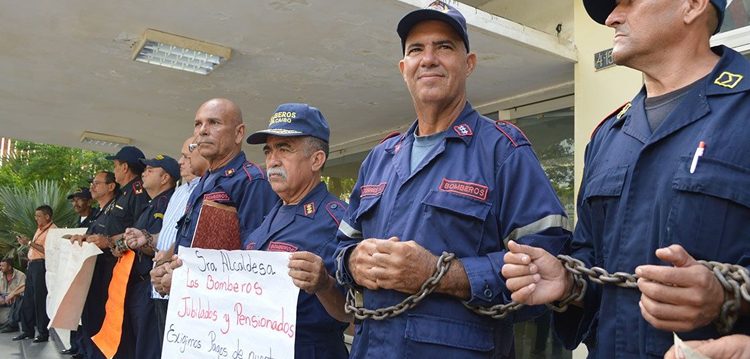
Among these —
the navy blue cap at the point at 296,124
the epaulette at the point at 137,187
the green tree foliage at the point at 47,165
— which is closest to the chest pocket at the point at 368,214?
the navy blue cap at the point at 296,124

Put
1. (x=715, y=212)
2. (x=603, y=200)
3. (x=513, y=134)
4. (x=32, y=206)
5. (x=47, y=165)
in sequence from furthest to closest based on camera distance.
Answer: (x=47, y=165) < (x=32, y=206) < (x=513, y=134) < (x=603, y=200) < (x=715, y=212)

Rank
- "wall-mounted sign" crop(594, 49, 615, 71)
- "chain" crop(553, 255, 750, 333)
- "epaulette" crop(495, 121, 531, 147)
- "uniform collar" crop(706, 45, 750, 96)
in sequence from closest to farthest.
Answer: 1. "chain" crop(553, 255, 750, 333)
2. "uniform collar" crop(706, 45, 750, 96)
3. "epaulette" crop(495, 121, 531, 147)
4. "wall-mounted sign" crop(594, 49, 615, 71)

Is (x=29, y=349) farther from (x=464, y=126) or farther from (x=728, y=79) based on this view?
(x=728, y=79)

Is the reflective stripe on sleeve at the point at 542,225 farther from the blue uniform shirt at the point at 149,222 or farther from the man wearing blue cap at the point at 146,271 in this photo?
the blue uniform shirt at the point at 149,222

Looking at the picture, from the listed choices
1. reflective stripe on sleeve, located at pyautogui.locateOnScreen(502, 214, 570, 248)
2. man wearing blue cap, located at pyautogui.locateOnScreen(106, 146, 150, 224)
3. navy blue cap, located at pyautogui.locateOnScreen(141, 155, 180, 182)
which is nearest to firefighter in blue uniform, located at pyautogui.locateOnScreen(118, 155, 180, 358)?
navy blue cap, located at pyautogui.locateOnScreen(141, 155, 180, 182)

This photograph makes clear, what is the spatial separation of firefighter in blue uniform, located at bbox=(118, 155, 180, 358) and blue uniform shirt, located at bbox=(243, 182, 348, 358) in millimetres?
2018

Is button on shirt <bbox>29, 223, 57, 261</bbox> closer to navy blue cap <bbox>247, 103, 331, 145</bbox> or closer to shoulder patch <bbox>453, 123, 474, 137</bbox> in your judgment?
navy blue cap <bbox>247, 103, 331, 145</bbox>

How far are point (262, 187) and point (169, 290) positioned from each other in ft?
2.68

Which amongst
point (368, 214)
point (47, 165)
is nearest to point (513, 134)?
point (368, 214)

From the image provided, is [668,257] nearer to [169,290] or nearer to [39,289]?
[169,290]

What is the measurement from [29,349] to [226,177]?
293 inches

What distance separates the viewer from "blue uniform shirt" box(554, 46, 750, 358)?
136 centimetres

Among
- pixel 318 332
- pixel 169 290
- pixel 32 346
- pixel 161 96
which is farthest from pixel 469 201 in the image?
pixel 32 346

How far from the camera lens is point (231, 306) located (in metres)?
2.85
